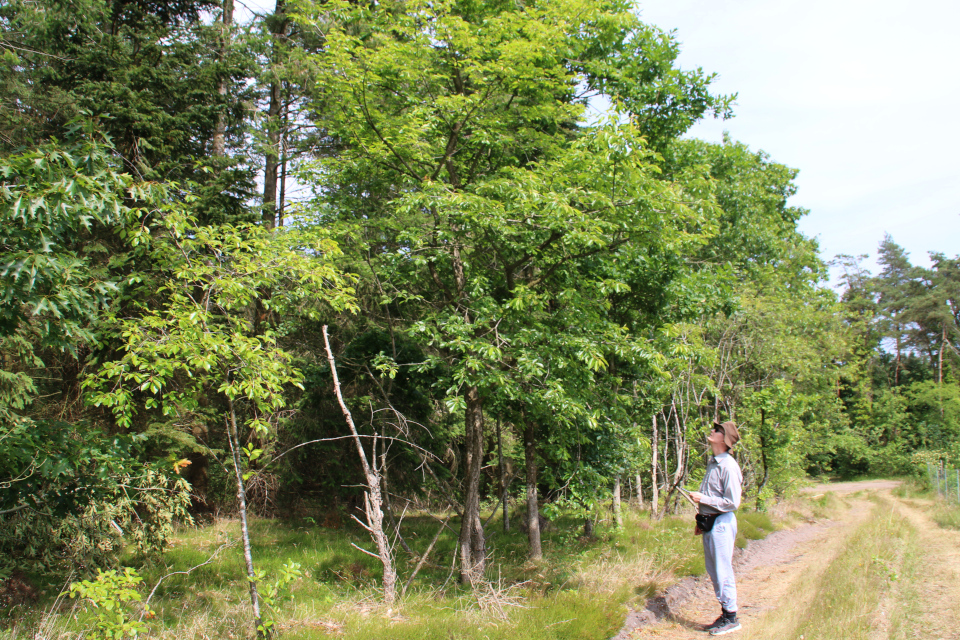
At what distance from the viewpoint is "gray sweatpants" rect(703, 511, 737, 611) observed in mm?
5375

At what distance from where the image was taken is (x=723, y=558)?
5.42 meters

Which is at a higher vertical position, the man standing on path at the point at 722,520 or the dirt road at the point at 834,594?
the man standing on path at the point at 722,520

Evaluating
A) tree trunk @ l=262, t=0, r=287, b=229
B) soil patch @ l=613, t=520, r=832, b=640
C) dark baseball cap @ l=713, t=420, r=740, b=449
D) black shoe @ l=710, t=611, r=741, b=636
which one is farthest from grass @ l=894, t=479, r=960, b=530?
tree trunk @ l=262, t=0, r=287, b=229

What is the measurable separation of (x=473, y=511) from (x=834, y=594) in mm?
4375

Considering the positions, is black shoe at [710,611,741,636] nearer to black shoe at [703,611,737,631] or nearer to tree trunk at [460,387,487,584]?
black shoe at [703,611,737,631]

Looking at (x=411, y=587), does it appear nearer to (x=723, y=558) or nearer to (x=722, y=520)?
(x=723, y=558)

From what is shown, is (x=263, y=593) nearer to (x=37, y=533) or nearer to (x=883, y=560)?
(x=37, y=533)

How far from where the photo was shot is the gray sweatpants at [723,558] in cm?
538

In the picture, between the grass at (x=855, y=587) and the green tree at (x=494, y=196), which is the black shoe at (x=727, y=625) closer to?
the grass at (x=855, y=587)

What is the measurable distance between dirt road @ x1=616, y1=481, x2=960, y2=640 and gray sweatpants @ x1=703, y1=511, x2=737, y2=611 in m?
0.36

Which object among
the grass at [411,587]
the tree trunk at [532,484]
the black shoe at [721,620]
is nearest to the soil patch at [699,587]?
the grass at [411,587]

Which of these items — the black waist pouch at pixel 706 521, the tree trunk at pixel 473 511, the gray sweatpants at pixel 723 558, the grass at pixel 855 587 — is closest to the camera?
the grass at pixel 855 587

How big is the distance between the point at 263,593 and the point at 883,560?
29.3 feet

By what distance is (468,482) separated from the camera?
7957mm
